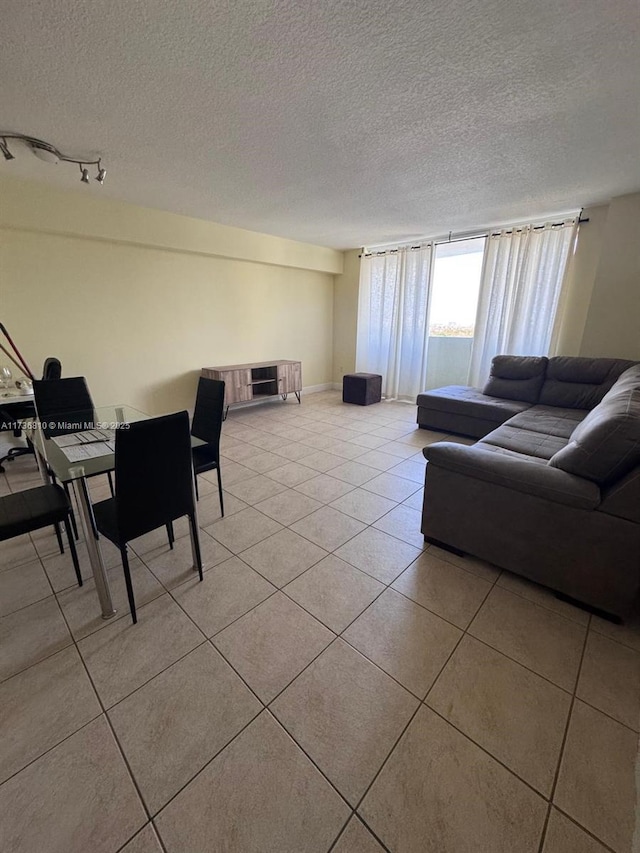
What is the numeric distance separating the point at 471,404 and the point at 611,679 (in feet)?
9.24

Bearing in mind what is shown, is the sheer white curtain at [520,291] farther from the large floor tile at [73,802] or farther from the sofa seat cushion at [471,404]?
the large floor tile at [73,802]

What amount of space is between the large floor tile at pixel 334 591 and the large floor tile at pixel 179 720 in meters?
0.46

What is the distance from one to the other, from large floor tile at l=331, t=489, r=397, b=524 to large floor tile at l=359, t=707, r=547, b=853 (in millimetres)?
1362

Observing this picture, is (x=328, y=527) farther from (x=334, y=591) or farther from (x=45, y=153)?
(x=45, y=153)

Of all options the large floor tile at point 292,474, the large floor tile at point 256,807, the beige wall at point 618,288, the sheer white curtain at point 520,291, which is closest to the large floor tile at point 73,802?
the large floor tile at point 256,807

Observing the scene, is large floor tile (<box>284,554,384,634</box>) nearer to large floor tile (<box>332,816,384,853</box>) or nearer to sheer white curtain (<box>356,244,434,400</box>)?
large floor tile (<box>332,816,384,853</box>)

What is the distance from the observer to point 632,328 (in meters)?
3.53

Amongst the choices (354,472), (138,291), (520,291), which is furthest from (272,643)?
(520,291)

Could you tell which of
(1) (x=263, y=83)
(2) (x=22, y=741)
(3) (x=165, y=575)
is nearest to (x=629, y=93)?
(1) (x=263, y=83)

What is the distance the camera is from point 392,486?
2943mm

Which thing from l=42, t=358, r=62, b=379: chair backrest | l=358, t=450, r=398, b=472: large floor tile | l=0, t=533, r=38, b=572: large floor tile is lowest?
l=358, t=450, r=398, b=472: large floor tile

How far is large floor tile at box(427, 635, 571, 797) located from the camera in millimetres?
1116

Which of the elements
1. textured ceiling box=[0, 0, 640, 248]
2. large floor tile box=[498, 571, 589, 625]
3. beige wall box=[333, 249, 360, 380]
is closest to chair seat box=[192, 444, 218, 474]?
large floor tile box=[498, 571, 589, 625]

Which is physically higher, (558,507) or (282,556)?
(558,507)
